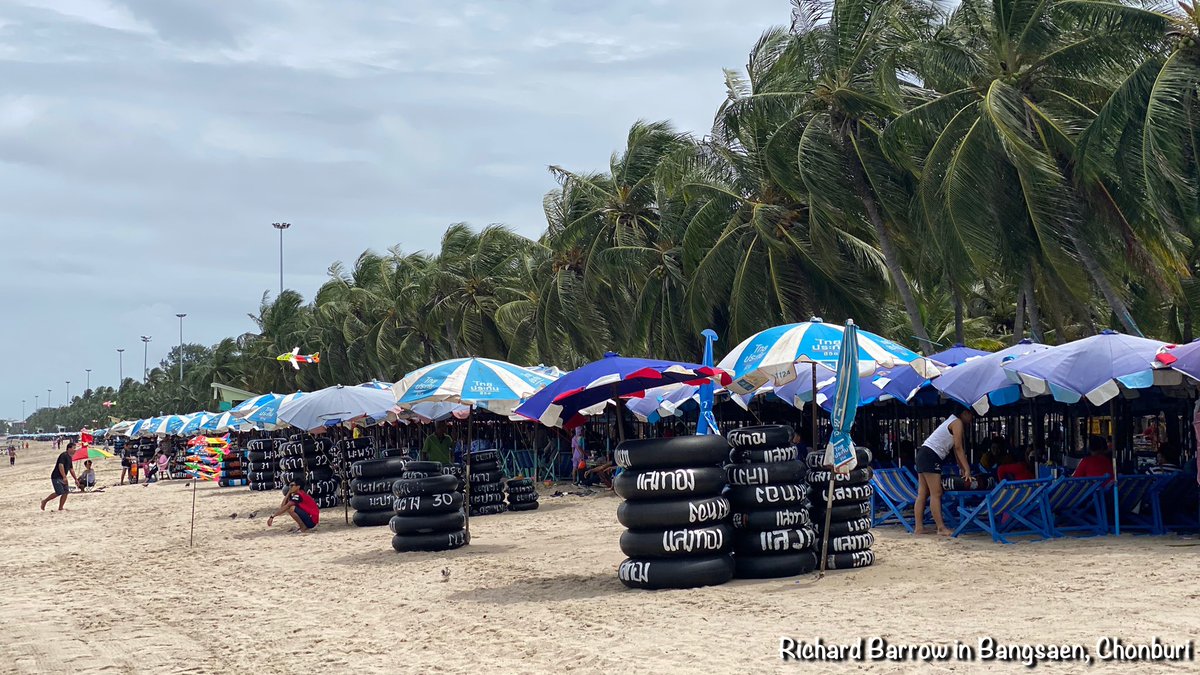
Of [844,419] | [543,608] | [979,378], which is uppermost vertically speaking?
[979,378]

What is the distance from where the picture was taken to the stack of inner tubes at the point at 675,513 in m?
10.2

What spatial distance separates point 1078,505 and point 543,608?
6.78 m

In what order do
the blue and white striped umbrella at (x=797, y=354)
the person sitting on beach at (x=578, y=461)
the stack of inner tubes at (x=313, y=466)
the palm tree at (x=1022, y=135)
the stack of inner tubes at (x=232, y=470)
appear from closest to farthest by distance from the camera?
the blue and white striped umbrella at (x=797, y=354) < the palm tree at (x=1022, y=135) < the stack of inner tubes at (x=313, y=466) < the person sitting on beach at (x=578, y=461) < the stack of inner tubes at (x=232, y=470)

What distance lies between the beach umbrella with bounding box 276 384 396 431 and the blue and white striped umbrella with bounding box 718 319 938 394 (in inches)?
343

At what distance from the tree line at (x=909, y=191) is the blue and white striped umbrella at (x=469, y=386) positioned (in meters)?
8.55

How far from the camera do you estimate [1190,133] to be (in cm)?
1669

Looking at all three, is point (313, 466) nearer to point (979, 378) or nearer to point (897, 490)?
point (897, 490)

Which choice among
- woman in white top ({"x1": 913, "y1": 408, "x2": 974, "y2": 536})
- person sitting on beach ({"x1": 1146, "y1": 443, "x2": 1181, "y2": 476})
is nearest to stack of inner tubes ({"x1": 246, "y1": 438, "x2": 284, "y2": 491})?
woman in white top ({"x1": 913, "y1": 408, "x2": 974, "y2": 536})

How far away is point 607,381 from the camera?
1078 cm

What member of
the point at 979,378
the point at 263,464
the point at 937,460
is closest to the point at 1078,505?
the point at 937,460

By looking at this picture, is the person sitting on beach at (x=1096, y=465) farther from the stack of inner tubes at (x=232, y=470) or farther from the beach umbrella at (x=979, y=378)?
the stack of inner tubes at (x=232, y=470)

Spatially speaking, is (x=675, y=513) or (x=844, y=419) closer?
(x=675, y=513)

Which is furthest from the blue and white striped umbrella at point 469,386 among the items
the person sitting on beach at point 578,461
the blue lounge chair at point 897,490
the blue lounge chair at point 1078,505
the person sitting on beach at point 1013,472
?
the person sitting on beach at point 578,461

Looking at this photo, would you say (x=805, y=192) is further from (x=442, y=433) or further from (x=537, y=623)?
(x=537, y=623)
